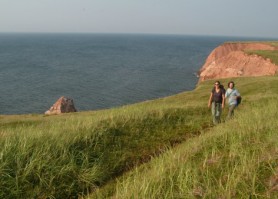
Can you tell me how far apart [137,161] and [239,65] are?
63.0m

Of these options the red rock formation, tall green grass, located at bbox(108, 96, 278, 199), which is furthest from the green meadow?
the red rock formation

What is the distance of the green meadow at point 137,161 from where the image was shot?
7258mm

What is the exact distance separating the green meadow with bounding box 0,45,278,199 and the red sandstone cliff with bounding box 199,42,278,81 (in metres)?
46.3

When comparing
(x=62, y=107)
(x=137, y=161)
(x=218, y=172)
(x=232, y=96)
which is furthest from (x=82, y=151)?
(x=62, y=107)

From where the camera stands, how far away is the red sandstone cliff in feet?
195

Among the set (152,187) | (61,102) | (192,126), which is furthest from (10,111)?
(152,187)

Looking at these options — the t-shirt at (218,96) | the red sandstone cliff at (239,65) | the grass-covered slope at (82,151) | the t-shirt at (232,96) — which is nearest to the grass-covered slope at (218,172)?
the grass-covered slope at (82,151)

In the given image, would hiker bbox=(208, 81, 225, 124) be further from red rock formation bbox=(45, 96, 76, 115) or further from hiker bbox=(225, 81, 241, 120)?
red rock formation bbox=(45, 96, 76, 115)

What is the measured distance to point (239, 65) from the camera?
7050cm

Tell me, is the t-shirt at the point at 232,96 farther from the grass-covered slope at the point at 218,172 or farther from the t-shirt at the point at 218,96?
the grass-covered slope at the point at 218,172

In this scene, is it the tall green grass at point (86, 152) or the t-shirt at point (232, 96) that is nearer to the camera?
the tall green grass at point (86, 152)

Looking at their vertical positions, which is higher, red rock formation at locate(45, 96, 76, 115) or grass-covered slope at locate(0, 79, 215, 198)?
grass-covered slope at locate(0, 79, 215, 198)

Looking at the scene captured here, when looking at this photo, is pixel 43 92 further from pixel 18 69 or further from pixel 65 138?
pixel 65 138

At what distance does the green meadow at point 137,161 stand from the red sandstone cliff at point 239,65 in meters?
46.3
